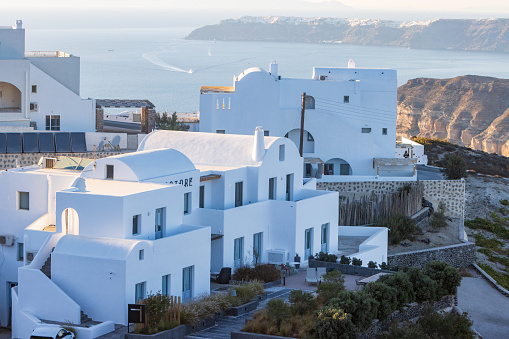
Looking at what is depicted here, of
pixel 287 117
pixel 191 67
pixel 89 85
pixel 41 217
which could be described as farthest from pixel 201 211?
pixel 191 67

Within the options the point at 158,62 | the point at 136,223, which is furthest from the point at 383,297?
the point at 158,62

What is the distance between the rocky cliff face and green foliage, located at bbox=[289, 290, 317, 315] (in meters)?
119

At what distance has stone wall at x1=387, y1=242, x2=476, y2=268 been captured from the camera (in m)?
40.5

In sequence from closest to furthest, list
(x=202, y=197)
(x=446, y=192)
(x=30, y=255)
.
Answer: (x=30, y=255)
(x=202, y=197)
(x=446, y=192)

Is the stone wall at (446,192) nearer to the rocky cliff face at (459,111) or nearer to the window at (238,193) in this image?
the window at (238,193)

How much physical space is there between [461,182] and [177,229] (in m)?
→ 23.8

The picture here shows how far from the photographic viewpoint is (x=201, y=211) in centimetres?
3089

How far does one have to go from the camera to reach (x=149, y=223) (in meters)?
26.3

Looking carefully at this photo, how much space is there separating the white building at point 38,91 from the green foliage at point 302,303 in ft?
88.3

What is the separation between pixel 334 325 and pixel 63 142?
25.8m

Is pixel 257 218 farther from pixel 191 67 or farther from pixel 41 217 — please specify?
pixel 191 67

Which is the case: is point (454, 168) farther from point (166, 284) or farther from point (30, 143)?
point (166, 284)

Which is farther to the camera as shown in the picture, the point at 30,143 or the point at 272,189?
the point at 30,143

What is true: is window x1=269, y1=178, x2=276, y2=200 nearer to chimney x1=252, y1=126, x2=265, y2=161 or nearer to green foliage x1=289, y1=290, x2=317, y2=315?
chimney x1=252, y1=126, x2=265, y2=161
